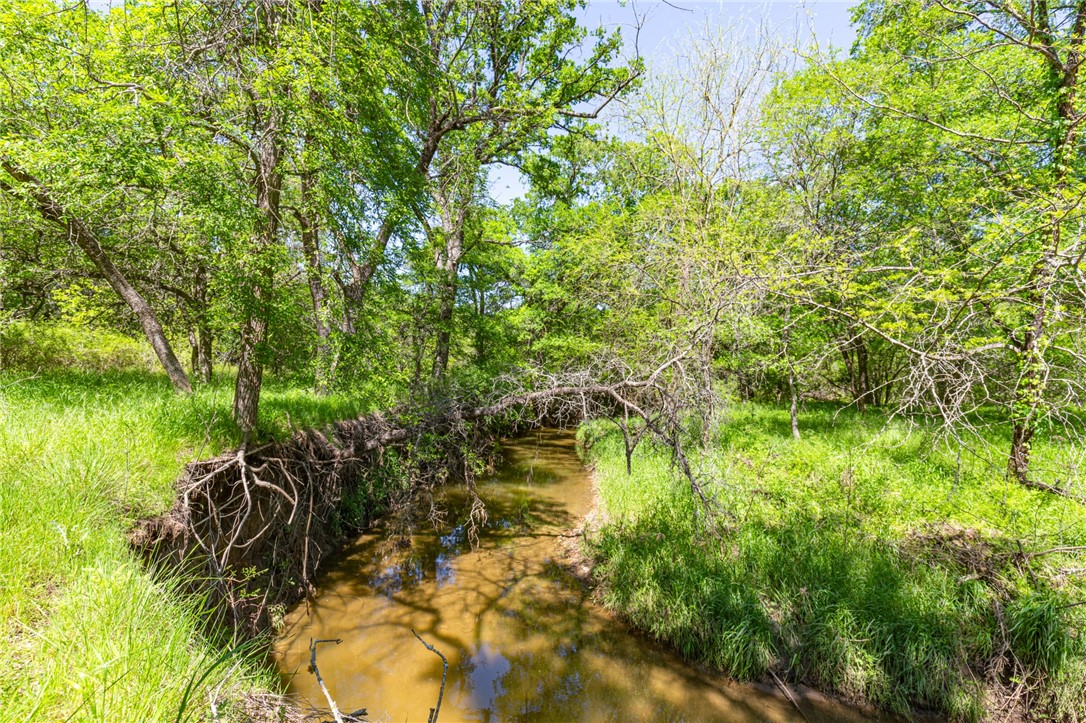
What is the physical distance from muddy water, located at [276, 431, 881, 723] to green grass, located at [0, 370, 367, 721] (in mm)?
1567

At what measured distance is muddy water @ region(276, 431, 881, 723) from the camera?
156 inches

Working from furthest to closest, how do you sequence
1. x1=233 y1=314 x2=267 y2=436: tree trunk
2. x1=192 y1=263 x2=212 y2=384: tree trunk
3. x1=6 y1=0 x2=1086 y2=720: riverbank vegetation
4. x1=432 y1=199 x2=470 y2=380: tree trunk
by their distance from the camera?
1. x1=432 y1=199 x2=470 y2=380: tree trunk
2. x1=192 y1=263 x2=212 y2=384: tree trunk
3. x1=233 y1=314 x2=267 y2=436: tree trunk
4. x1=6 y1=0 x2=1086 y2=720: riverbank vegetation

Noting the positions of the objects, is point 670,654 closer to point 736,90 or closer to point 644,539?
point 644,539

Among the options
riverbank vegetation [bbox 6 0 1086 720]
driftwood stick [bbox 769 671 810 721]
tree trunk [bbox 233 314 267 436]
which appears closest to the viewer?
riverbank vegetation [bbox 6 0 1086 720]

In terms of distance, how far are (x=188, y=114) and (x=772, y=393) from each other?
53.3 ft

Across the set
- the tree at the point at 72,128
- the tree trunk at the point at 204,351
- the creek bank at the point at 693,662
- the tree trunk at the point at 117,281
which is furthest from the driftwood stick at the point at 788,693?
the tree trunk at the point at 204,351

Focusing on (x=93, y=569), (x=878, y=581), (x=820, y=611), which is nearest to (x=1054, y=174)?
(x=878, y=581)

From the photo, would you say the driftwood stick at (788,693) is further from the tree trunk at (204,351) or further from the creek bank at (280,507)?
the tree trunk at (204,351)

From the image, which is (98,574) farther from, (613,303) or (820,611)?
(613,303)

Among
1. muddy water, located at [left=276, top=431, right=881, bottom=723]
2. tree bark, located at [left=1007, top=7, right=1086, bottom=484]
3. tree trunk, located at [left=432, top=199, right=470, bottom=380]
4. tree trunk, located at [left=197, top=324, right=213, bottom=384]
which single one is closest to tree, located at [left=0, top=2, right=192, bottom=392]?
tree trunk, located at [left=197, top=324, right=213, bottom=384]

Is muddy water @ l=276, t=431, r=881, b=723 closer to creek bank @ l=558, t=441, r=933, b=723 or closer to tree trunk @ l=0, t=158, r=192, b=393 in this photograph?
creek bank @ l=558, t=441, r=933, b=723

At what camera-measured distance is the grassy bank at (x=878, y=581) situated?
3.81 m

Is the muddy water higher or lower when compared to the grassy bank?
lower

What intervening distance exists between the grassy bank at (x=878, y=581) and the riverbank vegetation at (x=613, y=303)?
0.03m
